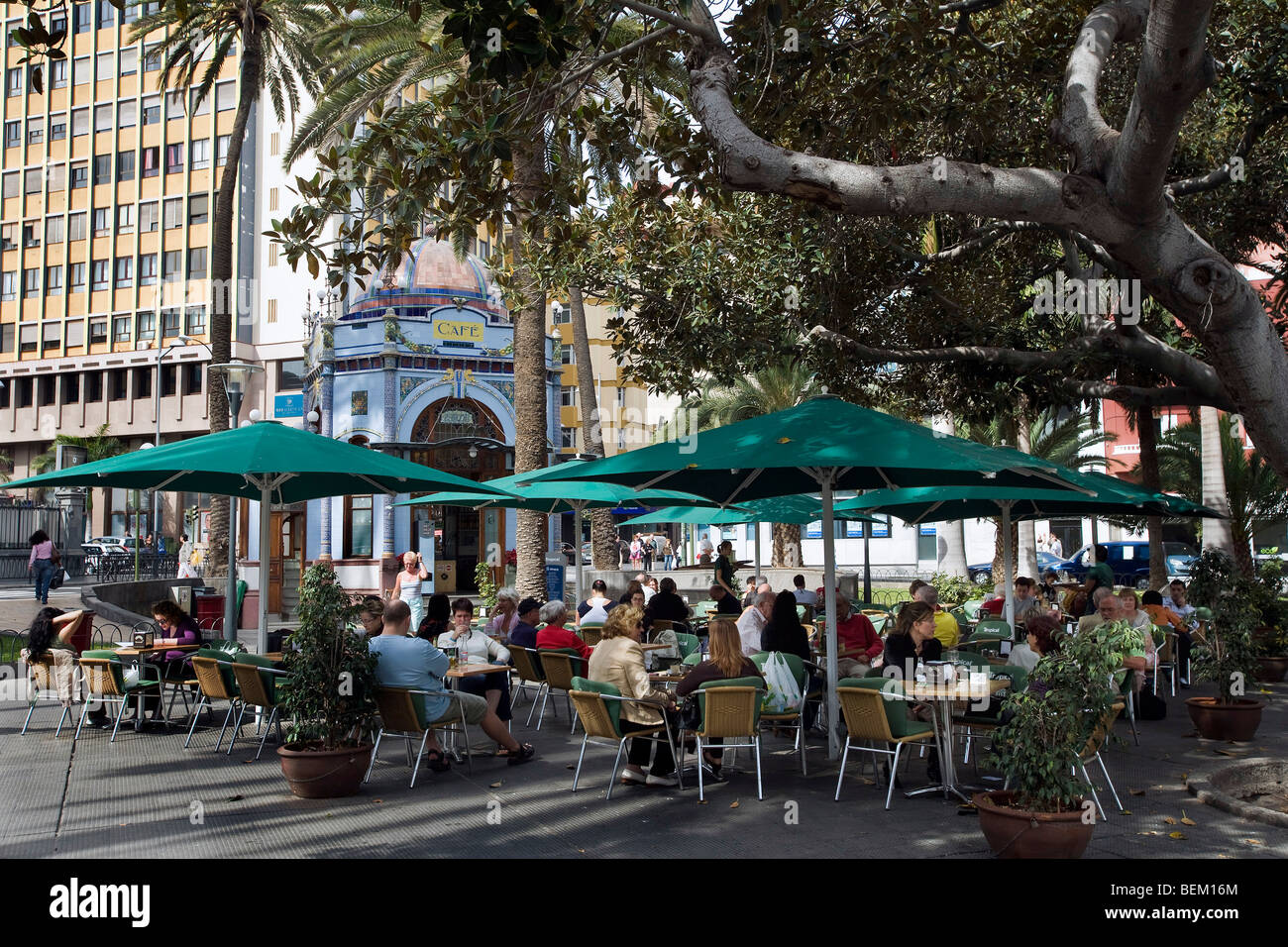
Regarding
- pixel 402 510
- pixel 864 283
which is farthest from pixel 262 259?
pixel 864 283

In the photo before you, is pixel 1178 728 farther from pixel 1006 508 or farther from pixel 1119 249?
pixel 1119 249

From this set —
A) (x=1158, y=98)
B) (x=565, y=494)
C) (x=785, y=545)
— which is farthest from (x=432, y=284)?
(x=1158, y=98)

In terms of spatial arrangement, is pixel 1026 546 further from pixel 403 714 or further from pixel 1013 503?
pixel 403 714

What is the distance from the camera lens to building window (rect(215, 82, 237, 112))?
53.1 meters

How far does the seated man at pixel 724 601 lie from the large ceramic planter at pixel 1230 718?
5.75 meters

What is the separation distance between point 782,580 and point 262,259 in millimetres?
37963

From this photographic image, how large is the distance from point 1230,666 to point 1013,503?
16.5ft

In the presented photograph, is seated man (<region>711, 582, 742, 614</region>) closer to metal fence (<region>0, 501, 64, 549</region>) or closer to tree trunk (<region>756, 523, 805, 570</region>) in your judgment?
tree trunk (<region>756, 523, 805, 570</region>)

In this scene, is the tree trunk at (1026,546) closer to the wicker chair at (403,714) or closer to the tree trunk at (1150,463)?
the tree trunk at (1150,463)

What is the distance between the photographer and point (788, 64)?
10023 mm

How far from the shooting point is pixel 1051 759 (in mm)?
5688

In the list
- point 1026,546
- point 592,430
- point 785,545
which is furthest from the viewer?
point 785,545

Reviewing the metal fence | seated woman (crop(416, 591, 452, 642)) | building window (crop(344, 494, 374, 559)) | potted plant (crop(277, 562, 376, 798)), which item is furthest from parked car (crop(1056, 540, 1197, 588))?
potted plant (crop(277, 562, 376, 798))
